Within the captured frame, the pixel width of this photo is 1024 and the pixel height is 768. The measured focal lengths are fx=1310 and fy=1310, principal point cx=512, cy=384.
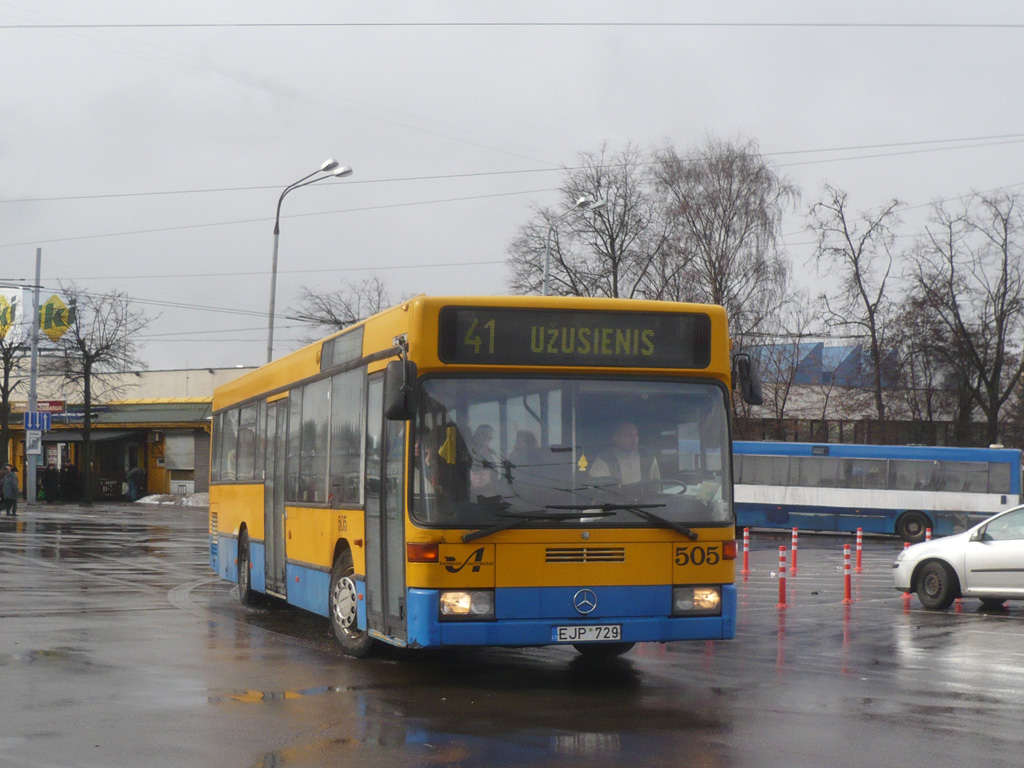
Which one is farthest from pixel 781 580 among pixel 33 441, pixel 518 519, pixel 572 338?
pixel 33 441

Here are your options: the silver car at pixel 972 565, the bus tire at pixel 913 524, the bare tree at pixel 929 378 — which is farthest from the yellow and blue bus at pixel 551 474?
the bare tree at pixel 929 378

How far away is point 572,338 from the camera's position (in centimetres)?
990

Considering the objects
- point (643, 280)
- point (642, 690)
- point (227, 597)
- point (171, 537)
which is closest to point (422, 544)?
point (642, 690)

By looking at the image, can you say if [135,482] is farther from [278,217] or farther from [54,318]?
[278,217]

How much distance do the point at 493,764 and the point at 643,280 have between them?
40049mm

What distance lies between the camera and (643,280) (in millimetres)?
46312

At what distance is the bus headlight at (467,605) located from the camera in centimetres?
930

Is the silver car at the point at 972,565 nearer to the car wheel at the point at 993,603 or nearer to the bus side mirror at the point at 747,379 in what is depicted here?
the car wheel at the point at 993,603

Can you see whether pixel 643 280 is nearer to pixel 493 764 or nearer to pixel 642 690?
pixel 642 690

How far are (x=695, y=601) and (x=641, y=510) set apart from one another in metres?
0.82

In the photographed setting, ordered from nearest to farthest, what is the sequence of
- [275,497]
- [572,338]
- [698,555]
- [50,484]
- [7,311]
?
[698,555] → [572,338] → [275,497] → [50,484] → [7,311]

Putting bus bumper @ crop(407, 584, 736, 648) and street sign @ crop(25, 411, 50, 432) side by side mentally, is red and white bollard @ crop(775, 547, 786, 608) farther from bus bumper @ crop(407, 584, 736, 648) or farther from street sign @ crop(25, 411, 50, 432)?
street sign @ crop(25, 411, 50, 432)

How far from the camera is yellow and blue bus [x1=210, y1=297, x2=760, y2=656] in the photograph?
→ 9367 mm

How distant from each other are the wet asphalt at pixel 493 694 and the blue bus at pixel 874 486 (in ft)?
75.1
